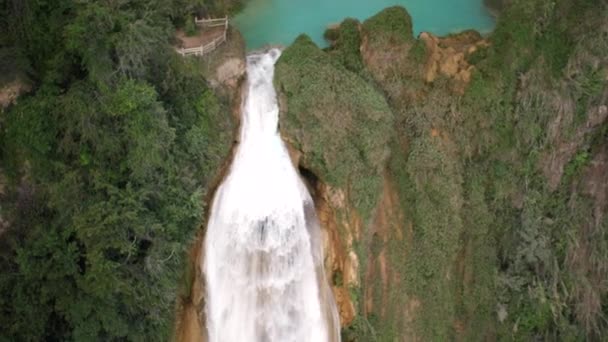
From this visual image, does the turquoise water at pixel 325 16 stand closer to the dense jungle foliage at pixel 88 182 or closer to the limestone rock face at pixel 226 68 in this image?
the limestone rock face at pixel 226 68

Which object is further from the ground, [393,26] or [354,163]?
[393,26]

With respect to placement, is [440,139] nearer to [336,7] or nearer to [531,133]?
[531,133]

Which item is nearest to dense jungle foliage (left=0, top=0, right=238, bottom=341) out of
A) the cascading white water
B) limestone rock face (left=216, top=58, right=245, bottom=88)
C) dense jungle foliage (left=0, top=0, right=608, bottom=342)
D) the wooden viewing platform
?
dense jungle foliage (left=0, top=0, right=608, bottom=342)

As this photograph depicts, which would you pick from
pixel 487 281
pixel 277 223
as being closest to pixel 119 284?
pixel 277 223

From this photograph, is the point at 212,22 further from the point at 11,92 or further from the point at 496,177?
the point at 496,177

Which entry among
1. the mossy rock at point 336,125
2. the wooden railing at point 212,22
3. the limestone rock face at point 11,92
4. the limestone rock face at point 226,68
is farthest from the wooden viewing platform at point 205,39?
the limestone rock face at point 11,92

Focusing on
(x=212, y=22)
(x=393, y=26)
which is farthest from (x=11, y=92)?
(x=393, y=26)
